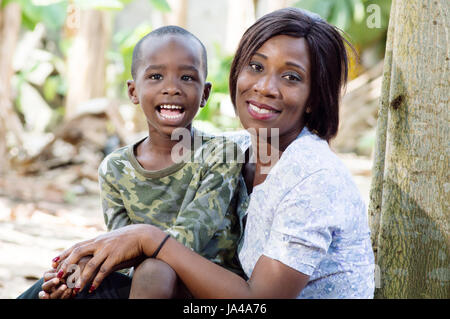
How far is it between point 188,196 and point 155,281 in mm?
485

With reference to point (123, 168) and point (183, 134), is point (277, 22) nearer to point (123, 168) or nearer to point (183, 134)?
point (183, 134)

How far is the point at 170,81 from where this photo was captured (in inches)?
82.4

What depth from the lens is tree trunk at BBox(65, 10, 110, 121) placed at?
307 inches

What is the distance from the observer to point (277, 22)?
5.95ft

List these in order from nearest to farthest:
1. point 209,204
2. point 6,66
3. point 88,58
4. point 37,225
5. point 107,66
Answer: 1. point 209,204
2. point 37,225
3. point 6,66
4. point 88,58
5. point 107,66

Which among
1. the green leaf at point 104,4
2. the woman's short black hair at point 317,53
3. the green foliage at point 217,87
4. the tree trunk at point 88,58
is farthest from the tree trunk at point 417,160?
the tree trunk at point 88,58

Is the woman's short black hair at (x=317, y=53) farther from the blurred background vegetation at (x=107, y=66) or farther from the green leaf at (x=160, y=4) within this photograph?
the green leaf at (x=160, y=4)

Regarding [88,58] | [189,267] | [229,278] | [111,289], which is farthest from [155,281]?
[88,58]

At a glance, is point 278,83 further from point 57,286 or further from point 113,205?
point 57,286

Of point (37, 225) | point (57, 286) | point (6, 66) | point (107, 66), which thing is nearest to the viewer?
point (57, 286)

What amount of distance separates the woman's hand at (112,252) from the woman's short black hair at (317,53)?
2.16 ft

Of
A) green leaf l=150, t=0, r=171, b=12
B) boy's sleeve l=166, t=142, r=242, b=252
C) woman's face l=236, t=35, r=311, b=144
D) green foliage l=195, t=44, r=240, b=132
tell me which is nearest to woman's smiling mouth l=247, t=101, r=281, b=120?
woman's face l=236, t=35, r=311, b=144

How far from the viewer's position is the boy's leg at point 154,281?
1607 millimetres

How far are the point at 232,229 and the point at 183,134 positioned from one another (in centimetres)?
43
